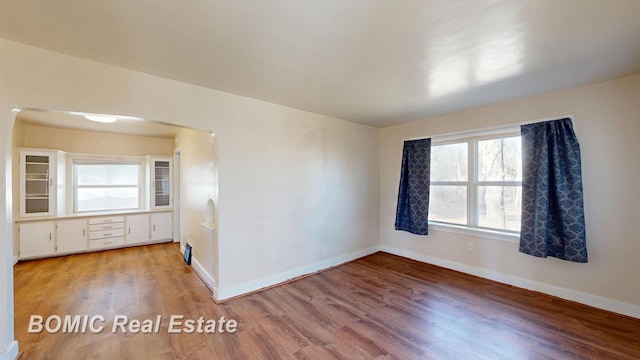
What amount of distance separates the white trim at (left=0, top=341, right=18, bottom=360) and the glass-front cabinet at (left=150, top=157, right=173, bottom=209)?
13.0ft

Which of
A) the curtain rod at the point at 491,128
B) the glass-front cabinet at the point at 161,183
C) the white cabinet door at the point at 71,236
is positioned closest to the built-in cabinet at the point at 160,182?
the glass-front cabinet at the point at 161,183

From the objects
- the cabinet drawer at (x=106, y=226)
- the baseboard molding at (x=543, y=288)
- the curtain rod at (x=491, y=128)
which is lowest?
the baseboard molding at (x=543, y=288)

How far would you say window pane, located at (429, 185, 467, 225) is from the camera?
4.04m

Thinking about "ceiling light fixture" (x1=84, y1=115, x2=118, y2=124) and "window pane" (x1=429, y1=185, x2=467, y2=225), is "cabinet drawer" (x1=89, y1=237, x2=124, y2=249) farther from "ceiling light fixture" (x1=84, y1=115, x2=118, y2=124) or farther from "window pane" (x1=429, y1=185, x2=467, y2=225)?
"window pane" (x1=429, y1=185, x2=467, y2=225)

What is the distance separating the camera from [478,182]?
12.5 feet

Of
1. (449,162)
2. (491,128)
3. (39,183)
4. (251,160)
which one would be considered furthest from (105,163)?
(491,128)

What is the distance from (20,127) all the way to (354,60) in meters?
6.21

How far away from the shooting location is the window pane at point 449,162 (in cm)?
403

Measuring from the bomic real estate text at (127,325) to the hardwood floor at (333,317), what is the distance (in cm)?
5

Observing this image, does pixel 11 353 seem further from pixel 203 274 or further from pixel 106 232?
pixel 106 232

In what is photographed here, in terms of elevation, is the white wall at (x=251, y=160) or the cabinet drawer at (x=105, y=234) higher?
the white wall at (x=251, y=160)

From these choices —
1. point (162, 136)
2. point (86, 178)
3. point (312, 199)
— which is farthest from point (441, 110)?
point (86, 178)

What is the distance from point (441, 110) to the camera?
12.6 feet

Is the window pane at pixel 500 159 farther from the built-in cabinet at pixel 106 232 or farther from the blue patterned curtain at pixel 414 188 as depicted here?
the built-in cabinet at pixel 106 232
